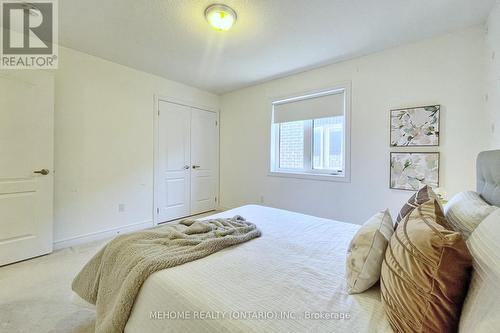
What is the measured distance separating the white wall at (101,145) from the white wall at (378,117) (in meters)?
1.70

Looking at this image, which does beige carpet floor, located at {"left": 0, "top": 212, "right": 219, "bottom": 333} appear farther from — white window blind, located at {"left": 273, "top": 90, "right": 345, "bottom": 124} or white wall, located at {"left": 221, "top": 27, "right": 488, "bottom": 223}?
white window blind, located at {"left": 273, "top": 90, "right": 345, "bottom": 124}

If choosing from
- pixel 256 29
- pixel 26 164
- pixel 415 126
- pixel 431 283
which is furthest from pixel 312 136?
pixel 26 164

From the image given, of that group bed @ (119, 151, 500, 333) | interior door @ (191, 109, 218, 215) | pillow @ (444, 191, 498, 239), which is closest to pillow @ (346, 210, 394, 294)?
bed @ (119, 151, 500, 333)

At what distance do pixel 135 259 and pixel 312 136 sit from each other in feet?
9.63

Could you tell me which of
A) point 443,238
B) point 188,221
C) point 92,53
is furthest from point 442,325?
point 92,53

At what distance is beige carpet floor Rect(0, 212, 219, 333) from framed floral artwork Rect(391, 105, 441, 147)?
3.23m

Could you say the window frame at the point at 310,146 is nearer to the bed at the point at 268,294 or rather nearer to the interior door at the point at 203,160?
the interior door at the point at 203,160

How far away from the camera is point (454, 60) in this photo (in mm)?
2293

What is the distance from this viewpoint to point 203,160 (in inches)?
172

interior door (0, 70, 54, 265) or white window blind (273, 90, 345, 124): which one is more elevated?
white window blind (273, 90, 345, 124)

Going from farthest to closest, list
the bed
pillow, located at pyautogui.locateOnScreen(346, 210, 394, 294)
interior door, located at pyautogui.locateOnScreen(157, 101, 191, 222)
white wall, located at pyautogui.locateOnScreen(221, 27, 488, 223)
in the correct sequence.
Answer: interior door, located at pyautogui.locateOnScreen(157, 101, 191, 222) < white wall, located at pyautogui.locateOnScreen(221, 27, 488, 223) < pillow, located at pyautogui.locateOnScreen(346, 210, 394, 294) < the bed

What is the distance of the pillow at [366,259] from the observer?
938 mm

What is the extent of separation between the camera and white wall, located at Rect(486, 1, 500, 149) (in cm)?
181

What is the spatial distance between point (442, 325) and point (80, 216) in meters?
3.52
